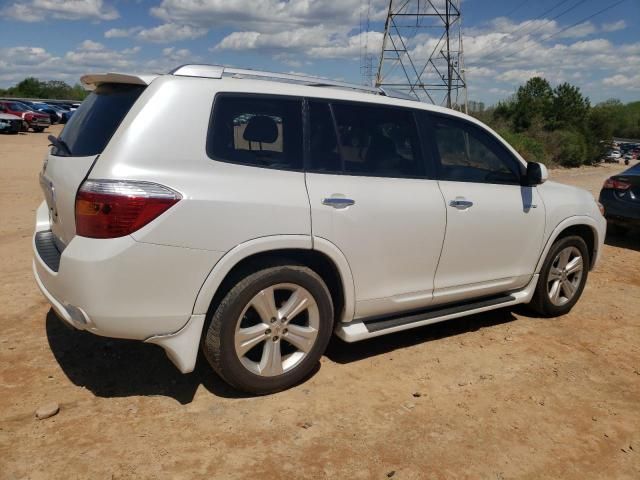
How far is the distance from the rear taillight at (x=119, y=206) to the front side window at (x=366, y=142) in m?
1.07

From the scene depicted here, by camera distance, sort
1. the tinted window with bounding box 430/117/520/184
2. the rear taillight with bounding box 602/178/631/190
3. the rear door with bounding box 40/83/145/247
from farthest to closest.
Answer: the rear taillight with bounding box 602/178/631/190, the tinted window with bounding box 430/117/520/184, the rear door with bounding box 40/83/145/247

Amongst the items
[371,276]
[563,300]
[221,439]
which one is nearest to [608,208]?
[563,300]

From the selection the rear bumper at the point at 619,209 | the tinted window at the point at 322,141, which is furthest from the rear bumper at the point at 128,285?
the rear bumper at the point at 619,209

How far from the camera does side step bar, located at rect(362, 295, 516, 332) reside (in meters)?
3.88

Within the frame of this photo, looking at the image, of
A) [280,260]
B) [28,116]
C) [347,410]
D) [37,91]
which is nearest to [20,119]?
[28,116]

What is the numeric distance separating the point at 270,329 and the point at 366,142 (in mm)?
1425

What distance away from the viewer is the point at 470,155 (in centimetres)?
446

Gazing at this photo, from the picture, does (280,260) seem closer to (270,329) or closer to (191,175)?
(270,329)

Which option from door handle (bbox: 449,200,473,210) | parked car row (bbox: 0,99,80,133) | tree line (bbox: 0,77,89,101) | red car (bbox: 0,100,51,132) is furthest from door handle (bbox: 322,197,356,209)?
tree line (bbox: 0,77,89,101)

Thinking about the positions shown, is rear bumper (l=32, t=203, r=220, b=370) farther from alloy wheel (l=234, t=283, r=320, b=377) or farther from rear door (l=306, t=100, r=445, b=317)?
rear door (l=306, t=100, r=445, b=317)

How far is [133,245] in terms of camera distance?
2.86 metres

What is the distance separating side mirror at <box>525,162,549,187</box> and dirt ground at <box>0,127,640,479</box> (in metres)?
1.31

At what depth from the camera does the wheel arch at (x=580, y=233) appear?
4852mm

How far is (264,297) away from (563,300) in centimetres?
324
